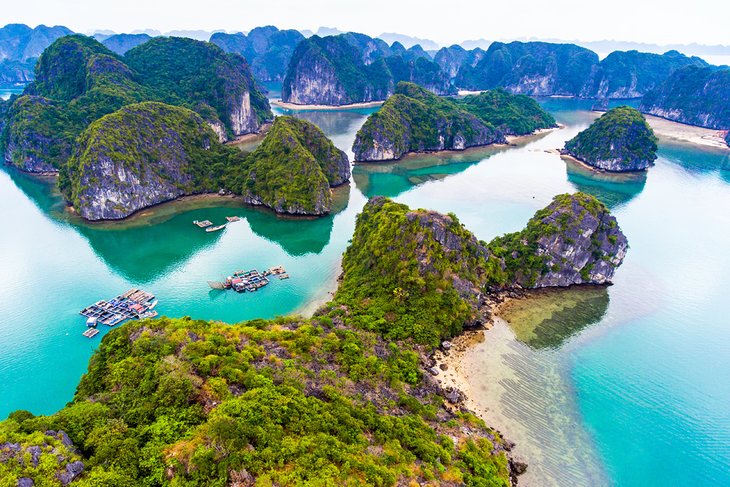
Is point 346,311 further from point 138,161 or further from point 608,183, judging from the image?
point 608,183

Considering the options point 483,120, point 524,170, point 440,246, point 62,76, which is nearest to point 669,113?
point 483,120

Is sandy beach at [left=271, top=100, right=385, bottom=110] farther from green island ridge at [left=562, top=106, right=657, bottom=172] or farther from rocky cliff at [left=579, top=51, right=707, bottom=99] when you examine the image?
rocky cliff at [left=579, top=51, right=707, bottom=99]

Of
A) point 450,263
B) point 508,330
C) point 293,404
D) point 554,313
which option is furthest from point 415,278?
point 293,404

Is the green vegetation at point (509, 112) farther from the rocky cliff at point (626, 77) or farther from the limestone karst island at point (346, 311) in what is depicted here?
the rocky cliff at point (626, 77)

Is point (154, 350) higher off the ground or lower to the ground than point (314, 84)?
lower

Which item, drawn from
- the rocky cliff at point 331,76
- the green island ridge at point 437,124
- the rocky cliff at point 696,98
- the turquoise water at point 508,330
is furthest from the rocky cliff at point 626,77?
the turquoise water at point 508,330

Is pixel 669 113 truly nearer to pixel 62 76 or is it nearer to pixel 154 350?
pixel 154 350
